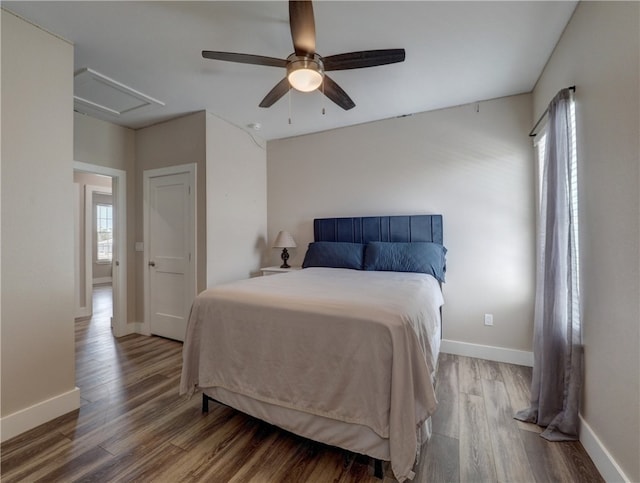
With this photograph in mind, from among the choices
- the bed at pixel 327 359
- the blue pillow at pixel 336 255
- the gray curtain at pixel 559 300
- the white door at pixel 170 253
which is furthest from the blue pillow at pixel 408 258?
the white door at pixel 170 253

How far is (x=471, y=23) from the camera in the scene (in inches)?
75.5

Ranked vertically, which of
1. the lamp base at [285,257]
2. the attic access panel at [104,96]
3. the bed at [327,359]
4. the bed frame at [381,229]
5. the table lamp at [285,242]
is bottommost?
the bed at [327,359]

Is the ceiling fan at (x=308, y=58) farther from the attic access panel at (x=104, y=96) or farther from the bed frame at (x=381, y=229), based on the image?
the bed frame at (x=381, y=229)

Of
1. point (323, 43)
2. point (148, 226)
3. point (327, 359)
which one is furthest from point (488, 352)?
point (148, 226)

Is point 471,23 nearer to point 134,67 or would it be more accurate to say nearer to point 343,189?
point 343,189

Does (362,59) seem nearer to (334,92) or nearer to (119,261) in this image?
(334,92)

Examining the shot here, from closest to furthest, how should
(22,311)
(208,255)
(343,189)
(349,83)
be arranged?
(22,311) → (349,83) → (208,255) → (343,189)

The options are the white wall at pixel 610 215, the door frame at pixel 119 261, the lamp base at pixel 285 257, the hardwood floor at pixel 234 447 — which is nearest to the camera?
the white wall at pixel 610 215

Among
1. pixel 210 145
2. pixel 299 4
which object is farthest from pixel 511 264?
pixel 210 145

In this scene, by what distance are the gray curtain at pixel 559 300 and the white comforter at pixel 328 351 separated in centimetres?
76

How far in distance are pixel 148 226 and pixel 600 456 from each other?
4.44m

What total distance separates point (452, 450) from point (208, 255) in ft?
9.10

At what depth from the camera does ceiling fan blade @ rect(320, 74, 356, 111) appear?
79.4 inches

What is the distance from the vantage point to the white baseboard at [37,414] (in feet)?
5.76
